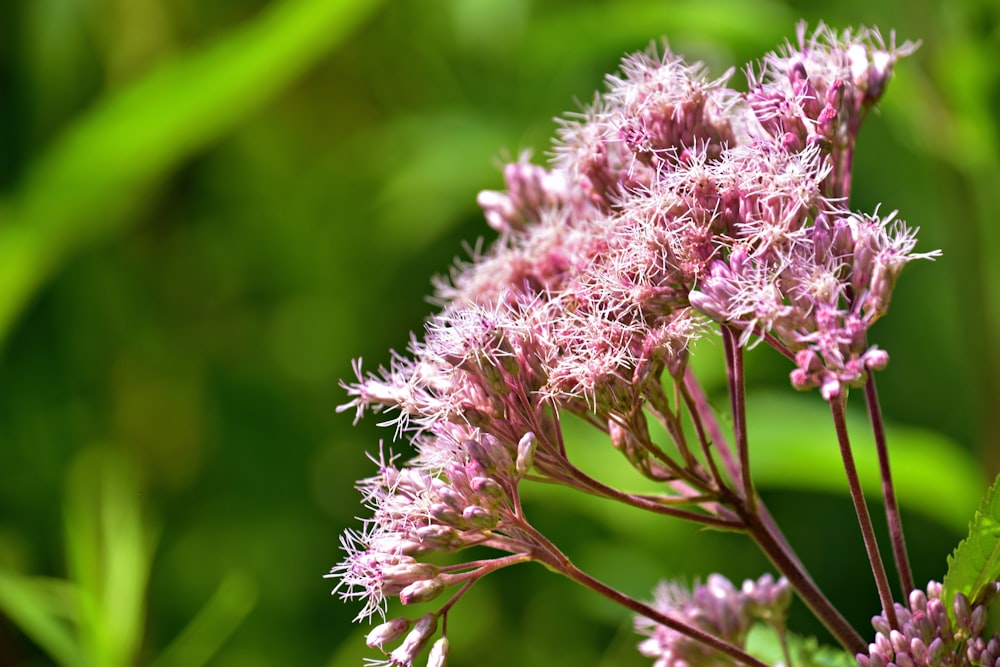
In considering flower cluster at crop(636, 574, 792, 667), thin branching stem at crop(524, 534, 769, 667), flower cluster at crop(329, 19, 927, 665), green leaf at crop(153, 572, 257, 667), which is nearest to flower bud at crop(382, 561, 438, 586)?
flower cluster at crop(329, 19, 927, 665)

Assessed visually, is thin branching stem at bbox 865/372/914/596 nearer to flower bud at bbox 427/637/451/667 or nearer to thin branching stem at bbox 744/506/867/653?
thin branching stem at bbox 744/506/867/653

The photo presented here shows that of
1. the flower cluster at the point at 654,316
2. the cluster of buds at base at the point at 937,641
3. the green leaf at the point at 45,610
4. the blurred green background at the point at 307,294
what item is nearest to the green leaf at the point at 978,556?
the cluster of buds at base at the point at 937,641

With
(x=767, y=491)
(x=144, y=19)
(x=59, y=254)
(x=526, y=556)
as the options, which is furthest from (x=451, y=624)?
(x=144, y=19)


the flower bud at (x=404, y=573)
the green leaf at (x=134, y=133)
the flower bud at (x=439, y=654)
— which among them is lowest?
the flower bud at (x=439, y=654)

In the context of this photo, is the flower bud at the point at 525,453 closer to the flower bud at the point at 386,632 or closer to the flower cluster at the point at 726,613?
the flower bud at the point at 386,632

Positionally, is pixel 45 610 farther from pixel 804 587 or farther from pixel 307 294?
pixel 307 294

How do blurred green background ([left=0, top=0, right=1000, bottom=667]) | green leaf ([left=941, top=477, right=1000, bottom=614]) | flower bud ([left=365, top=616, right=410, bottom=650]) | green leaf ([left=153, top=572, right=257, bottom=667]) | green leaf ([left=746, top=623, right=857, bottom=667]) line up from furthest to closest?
blurred green background ([left=0, top=0, right=1000, bottom=667]) → green leaf ([left=153, top=572, right=257, bottom=667]) → green leaf ([left=746, top=623, right=857, bottom=667]) → flower bud ([left=365, top=616, right=410, bottom=650]) → green leaf ([left=941, top=477, right=1000, bottom=614])

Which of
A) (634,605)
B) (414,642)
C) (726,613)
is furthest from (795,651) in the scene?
(414,642)
